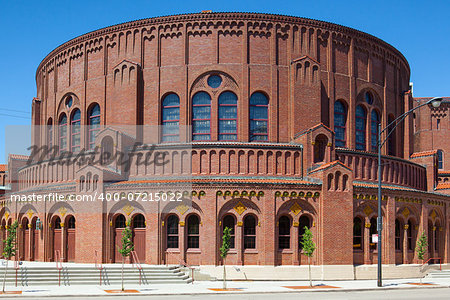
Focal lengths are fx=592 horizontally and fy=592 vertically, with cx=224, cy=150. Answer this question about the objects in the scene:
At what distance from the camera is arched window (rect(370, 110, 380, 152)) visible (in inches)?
1702

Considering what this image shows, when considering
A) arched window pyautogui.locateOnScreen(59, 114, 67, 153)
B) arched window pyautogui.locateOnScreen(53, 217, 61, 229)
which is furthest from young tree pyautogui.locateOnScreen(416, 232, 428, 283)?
arched window pyautogui.locateOnScreen(59, 114, 67, 153)

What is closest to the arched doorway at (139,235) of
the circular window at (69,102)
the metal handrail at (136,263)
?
the metal handrail at (136,263)

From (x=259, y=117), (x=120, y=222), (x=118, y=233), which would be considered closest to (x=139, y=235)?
(x=118, y=233)

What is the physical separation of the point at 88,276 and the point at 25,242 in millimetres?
14399

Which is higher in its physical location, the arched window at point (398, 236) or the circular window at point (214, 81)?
the circular window at point (214, 81)

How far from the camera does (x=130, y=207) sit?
35.4 metres

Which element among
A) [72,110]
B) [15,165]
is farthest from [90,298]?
[15,165]

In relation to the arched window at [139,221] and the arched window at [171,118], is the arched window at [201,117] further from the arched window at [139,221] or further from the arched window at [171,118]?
the arched window at [139,221]

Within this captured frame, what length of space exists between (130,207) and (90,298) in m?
11.6

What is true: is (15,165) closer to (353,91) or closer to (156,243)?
(156,243)

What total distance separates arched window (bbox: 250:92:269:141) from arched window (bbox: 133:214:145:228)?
344 inches

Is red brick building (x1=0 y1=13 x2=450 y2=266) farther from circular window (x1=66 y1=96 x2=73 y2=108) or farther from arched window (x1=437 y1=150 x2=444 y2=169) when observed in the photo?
arched window (x1=437 y1=150 x2=444 y2=169)

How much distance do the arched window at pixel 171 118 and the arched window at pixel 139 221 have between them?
591 cm

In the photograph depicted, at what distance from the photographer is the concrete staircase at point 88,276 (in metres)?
29.7
